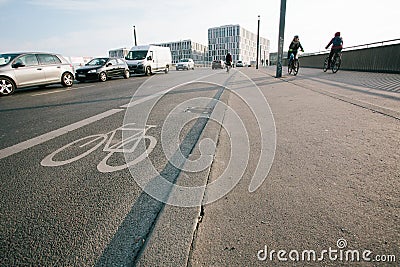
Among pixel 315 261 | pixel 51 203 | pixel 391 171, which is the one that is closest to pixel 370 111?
pixel 391 171

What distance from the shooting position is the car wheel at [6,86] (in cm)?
949

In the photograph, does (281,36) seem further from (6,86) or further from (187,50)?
(187,50)

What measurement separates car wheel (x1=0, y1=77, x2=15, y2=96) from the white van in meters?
11.4

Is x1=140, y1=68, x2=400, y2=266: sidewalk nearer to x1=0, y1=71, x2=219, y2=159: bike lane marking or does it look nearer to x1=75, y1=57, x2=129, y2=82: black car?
x1=0, y1=71, x2=219, y2=159: bike lane marking

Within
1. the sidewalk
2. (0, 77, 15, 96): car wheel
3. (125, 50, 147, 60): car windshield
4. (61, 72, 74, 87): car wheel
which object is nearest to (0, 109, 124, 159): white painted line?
the sidewalk

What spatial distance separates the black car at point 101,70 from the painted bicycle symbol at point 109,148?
12.8 meters

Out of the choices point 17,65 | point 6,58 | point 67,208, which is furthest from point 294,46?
point 6,58

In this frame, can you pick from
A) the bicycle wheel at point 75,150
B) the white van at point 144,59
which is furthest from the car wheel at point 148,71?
the bicycle wheel at point 75,150

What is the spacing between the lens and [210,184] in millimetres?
2266

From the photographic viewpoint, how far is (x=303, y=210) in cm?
184

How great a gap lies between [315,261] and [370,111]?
4.55 meters

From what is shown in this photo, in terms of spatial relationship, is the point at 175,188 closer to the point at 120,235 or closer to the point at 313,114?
the point at 120,235

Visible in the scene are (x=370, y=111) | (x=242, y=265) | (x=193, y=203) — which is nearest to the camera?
(x=242, y=265)

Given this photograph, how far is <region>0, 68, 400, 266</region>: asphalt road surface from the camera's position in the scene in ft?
4.94
